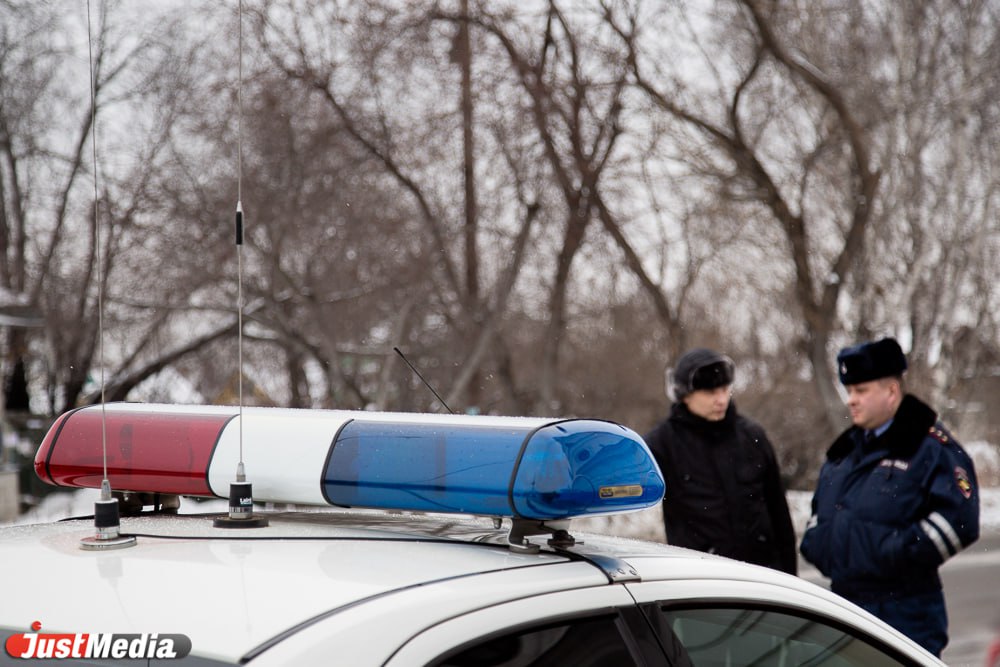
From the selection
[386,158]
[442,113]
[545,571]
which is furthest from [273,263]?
[545,571]

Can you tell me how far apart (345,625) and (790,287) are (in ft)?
32.9

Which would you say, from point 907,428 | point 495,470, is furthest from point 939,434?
point 495,470

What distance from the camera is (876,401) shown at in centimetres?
378

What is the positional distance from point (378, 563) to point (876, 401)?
2.65 meters

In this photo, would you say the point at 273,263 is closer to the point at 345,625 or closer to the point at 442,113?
the point at 442,113

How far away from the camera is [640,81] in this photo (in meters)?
9.52

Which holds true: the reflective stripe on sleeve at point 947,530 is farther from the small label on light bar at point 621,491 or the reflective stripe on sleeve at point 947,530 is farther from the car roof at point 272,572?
the small label on light bar at point 621,491

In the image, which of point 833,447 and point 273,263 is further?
point 273,263

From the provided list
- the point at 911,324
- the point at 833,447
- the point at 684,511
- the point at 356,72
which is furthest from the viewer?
the point at 911,324

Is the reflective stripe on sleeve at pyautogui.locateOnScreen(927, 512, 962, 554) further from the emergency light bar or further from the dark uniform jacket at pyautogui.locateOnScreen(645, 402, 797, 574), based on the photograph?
the emergency light bar

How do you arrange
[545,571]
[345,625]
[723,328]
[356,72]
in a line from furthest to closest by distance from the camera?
[723,328], [356,72], [545,571], [345,625]

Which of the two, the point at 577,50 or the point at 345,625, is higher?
the point at 577,50

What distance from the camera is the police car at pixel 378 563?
4.57 feet

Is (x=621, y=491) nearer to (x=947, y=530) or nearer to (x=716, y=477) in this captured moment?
(x=947, y=530)
